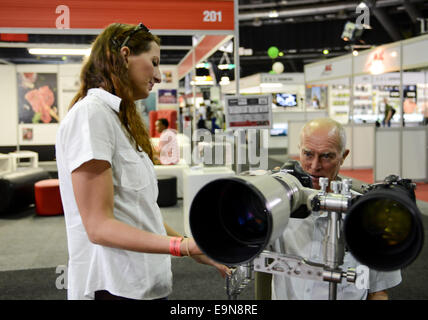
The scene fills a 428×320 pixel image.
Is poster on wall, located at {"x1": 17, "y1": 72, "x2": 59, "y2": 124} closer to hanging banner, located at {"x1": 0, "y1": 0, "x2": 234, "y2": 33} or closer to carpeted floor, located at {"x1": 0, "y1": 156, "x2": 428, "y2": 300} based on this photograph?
carpeted floor, located at {"x1": 0, "y1": 156, "x2": 428, "y2": 300}

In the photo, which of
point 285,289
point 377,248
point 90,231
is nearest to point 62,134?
point 90,231

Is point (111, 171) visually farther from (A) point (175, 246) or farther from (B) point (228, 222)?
(B) point (228, 222)

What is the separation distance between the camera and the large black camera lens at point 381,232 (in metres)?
0.55

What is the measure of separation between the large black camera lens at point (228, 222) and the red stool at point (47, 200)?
544 cm

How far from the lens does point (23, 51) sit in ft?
50.6

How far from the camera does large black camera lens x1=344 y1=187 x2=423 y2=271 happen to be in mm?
554

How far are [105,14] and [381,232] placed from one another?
3.57 metres

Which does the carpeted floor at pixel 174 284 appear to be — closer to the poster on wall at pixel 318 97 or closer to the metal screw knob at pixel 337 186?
the metal screw knob at pixel 337 186

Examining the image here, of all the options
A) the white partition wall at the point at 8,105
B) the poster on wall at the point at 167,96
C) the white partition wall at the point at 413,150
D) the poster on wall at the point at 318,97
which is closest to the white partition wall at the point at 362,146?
the white partition wall at the point at 413,150

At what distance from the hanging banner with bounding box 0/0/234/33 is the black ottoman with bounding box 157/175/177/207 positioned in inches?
106

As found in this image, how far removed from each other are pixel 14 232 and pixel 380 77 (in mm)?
11320

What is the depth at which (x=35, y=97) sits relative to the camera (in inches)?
432

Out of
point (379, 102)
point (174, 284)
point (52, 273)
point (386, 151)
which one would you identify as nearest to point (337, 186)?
point (174, 284)

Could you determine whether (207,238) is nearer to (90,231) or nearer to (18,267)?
(90,231)
